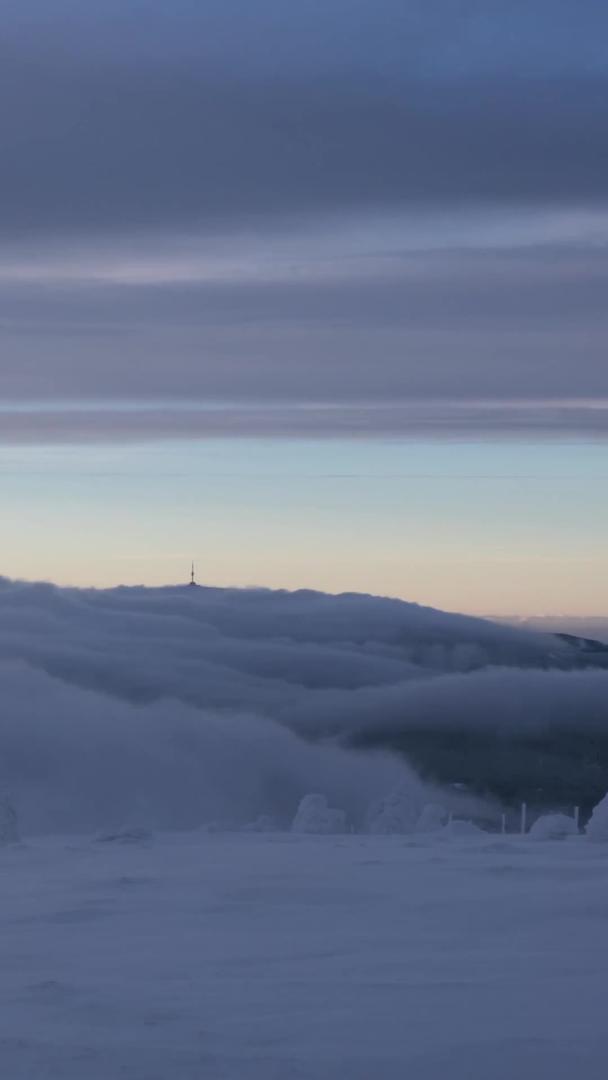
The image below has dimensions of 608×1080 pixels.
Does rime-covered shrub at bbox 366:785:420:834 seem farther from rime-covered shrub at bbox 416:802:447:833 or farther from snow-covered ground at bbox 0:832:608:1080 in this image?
snow-covered ground at bbox 0:832:608:1080

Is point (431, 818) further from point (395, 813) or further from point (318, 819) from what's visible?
point (318, 819)

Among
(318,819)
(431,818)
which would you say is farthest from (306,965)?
(431,818)

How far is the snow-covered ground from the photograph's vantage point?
938 centimetres

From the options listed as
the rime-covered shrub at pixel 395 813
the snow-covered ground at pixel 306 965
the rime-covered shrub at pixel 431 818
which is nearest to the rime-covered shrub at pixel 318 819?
the rime-covered shrub at pixel 431 818

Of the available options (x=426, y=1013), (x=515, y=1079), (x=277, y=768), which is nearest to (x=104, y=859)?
(x=426, y=1013)

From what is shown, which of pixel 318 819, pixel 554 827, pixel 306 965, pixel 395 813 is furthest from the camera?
pixel 395 813

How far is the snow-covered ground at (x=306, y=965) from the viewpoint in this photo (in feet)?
30.8

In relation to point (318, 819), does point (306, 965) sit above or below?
below

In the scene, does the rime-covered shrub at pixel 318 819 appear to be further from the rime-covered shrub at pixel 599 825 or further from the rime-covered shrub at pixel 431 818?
the rime-covered shrub at pixel 599 825

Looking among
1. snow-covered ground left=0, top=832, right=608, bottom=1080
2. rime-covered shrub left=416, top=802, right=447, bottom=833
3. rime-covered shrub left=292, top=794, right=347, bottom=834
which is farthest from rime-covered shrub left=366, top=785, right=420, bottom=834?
snow-covered ground left=0, top=832, right=608, bottom=1080

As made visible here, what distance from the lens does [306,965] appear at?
12.0 m

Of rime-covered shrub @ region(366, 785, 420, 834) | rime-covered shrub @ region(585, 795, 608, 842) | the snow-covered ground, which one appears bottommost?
the snow-covered ground

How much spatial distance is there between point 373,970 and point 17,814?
11449 millimetres

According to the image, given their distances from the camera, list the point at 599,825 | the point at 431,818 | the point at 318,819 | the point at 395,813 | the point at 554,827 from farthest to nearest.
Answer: the point at 395,813 → the point at 431,818 → the point at 318,819 → the point at 554,827 → the point at 599,825
